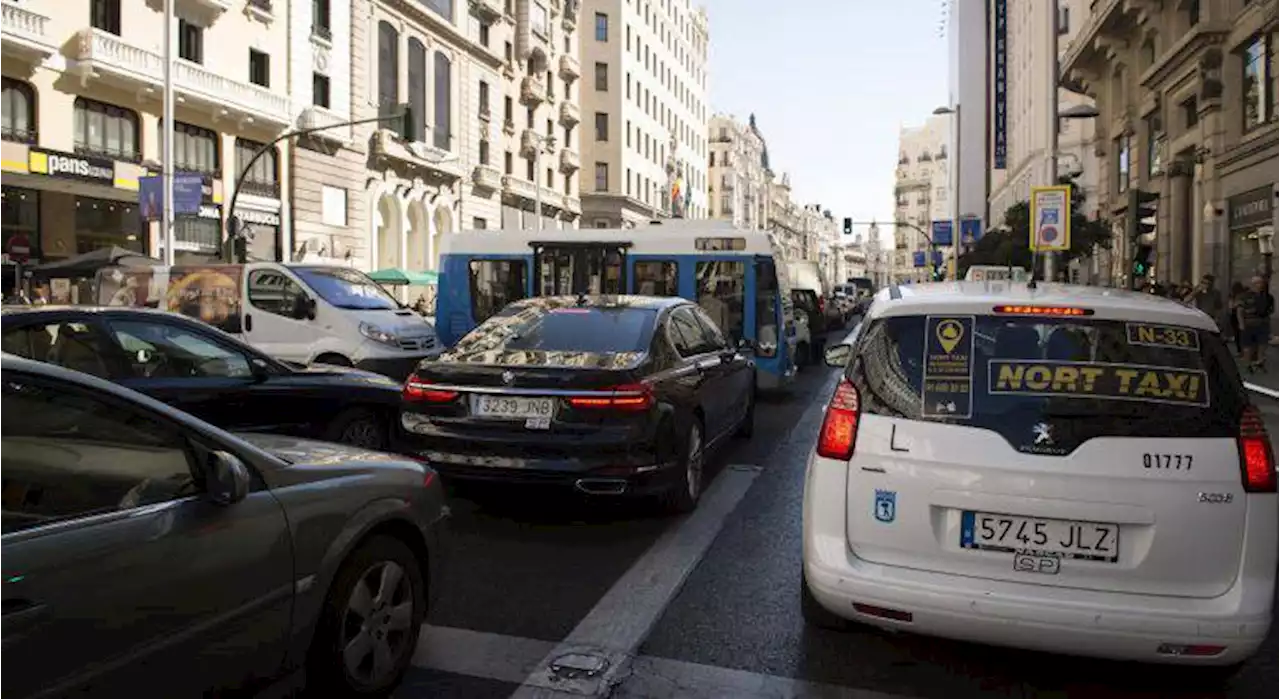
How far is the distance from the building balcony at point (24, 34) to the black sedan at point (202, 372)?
21.4 m

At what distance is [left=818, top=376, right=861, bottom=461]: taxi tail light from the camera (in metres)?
3.85

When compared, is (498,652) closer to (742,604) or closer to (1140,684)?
(742,604)

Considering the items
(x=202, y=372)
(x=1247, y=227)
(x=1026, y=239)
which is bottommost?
(x=202, y=372)

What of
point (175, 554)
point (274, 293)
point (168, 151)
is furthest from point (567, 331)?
point (168, 151)

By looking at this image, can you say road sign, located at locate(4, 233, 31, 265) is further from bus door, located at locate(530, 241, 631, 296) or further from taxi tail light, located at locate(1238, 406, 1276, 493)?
taxi tail light, located at locate(1238, 406, 1276, 493)

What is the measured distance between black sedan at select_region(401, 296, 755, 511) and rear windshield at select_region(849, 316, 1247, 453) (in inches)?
88.6

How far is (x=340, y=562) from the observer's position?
336cm

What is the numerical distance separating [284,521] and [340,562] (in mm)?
330

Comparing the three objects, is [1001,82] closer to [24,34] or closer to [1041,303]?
[24,34]

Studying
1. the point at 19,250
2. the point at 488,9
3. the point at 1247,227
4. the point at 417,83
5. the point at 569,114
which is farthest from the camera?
the point at 569,114

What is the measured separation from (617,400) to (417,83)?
3978cm

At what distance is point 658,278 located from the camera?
1433 cm

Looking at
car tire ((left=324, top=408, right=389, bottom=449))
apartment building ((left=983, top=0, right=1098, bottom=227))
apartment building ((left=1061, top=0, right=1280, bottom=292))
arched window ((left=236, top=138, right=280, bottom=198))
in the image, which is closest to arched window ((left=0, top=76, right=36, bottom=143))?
arched window ((left=236, top=138, right=280, bottom=198))

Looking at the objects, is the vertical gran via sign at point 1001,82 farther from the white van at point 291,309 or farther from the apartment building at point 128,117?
the white van at point 291,309
